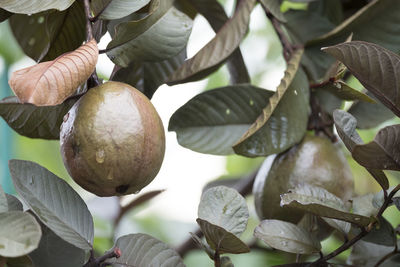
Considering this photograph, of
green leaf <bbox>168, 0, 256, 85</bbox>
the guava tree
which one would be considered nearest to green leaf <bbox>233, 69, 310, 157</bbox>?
the guava tree

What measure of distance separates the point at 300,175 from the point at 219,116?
0.54ft

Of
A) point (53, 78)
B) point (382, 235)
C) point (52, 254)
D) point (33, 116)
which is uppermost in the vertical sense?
point (53, 78)

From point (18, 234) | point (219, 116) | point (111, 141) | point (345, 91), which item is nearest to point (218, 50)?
point (219, 116)

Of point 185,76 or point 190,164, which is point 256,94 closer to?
point 185,76

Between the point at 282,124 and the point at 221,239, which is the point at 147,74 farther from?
the point at 221,239

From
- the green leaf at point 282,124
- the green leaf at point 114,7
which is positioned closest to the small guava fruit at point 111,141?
the green leaf at point 114,7

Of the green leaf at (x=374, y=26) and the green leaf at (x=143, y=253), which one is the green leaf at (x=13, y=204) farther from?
the green leaf at (x=374, y=26)

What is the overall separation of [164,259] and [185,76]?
0.98ft

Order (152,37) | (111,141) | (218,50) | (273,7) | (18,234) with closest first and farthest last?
1. (18,234)
2. (111,141)
3. (152,37)
4. (218,50)
5. (273,7)

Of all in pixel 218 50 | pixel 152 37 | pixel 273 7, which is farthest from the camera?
pixel 273 7

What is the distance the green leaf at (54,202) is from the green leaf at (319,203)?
24 cm

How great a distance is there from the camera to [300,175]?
971 mm

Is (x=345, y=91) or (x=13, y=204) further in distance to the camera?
(x=345, y=91)

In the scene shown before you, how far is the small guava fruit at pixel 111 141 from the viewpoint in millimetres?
686
